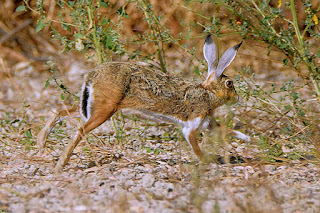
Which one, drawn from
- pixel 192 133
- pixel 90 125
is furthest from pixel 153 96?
pixel 90 125

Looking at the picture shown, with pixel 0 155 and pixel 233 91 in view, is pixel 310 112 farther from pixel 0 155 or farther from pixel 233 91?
pixel 0 155

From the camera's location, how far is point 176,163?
4.09 m

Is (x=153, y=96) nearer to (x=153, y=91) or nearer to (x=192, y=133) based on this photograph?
(x=153, y=91)

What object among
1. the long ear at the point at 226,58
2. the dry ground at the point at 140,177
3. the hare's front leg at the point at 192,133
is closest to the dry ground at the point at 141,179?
the dry ground at the point at 140,177

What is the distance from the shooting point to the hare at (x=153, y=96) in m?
3.86

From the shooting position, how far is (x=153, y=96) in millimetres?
4125

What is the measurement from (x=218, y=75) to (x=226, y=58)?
0.80 feet

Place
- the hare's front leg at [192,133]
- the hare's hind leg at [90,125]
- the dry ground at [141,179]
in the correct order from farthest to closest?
the hare's front leg at [192,133] → the hare's hind leg at [90,125] → the dry ground at [141,179]

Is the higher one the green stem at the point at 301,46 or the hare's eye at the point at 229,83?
the green stem at the point at 301,46

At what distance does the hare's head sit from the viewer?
426 cm

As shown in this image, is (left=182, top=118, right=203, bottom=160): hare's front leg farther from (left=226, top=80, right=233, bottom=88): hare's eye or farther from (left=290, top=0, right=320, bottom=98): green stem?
(left=290, top=0, right=320, bottom=98): green stem

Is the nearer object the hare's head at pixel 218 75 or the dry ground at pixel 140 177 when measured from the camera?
the dry ground at pixel 140 177

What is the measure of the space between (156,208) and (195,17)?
487 cm

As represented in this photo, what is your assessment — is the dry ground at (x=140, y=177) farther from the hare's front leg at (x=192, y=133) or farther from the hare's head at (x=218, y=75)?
the hare's head at (x=218, y=75)
